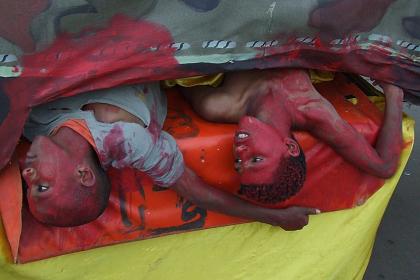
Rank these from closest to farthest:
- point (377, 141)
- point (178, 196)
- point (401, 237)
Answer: point (178, 196) < point (377, 141) < point (401, 237)

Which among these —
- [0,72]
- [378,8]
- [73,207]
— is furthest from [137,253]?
[378,8]

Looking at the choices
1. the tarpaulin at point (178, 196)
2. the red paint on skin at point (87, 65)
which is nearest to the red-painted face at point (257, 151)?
the tarpaulin at point (178, 196)

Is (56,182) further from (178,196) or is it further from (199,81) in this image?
(199,81)

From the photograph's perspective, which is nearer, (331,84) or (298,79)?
(298,79)

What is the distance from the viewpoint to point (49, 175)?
1.07 meters

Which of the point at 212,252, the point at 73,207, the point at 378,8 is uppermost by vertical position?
the point at 378,8

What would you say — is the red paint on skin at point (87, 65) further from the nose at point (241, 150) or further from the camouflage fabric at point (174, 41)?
the nose at point (241, 150)

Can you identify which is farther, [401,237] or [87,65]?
[401,237]

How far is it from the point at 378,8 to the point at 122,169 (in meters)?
0.77

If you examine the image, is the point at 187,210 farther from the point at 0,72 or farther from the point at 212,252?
the point at 0,72

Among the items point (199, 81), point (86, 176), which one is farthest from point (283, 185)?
point (86, 176)

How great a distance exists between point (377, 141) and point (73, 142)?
834 millimetres

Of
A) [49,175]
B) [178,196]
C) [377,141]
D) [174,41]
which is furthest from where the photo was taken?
[377,141]

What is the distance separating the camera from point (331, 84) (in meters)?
1.63
